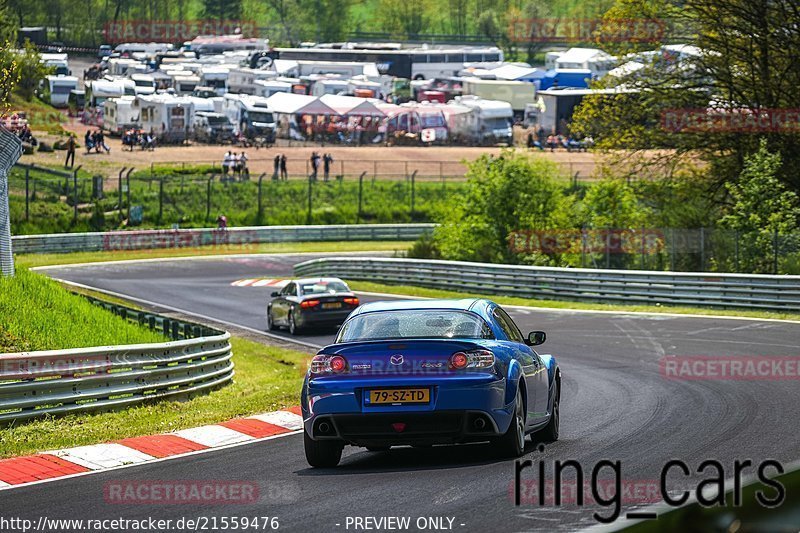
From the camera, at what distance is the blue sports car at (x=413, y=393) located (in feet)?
30.7

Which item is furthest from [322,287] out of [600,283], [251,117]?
[251,117]

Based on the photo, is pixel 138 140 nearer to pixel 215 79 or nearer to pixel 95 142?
pixel 95 142

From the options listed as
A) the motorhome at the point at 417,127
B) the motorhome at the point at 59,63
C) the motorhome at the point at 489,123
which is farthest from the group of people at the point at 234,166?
the motorhome at the point at 59,63

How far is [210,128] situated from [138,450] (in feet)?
211

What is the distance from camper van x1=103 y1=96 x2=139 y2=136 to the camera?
238 feet

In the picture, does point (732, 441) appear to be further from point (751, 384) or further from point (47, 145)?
point (47, 145)

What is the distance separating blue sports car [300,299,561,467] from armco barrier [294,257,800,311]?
58.3 feet

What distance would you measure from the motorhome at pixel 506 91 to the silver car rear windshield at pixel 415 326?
75.2 m

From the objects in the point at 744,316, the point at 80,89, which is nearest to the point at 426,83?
the point at 80,89

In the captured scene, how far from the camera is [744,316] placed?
26.1 metres

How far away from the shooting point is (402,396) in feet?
30.8

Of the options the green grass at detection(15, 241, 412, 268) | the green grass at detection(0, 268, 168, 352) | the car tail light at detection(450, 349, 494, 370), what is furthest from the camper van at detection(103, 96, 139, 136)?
the car tail light at detection(450, 349, 494, 370)

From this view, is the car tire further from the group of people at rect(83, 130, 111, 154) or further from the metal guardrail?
the group of people at rect(83, 130, 111, 154)

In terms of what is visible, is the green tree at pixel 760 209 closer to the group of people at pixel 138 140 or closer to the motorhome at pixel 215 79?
the group of people at pixel 138 140
